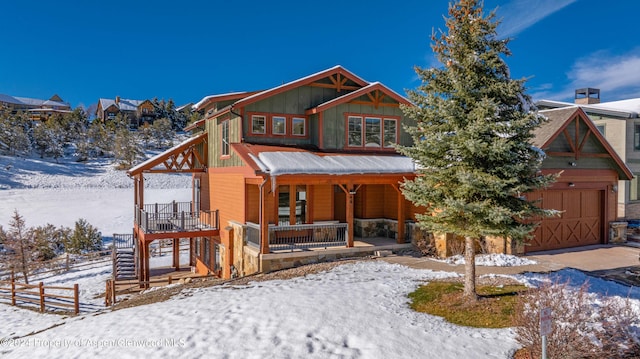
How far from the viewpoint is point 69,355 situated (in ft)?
25.2

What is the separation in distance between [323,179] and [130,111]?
257ft

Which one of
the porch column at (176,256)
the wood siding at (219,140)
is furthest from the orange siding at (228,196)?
the porch column at (176,256)

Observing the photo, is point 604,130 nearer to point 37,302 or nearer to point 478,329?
point 478,329

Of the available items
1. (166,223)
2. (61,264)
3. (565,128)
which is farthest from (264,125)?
(61,264)

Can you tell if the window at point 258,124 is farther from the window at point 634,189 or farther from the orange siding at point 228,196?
the window at point 634,189

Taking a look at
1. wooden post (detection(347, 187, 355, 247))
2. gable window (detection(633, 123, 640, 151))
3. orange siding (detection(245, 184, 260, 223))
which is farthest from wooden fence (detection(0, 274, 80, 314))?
gable window (detection(633, 123, 640, 151))

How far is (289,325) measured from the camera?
791 centimetres

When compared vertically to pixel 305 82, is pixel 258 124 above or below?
below

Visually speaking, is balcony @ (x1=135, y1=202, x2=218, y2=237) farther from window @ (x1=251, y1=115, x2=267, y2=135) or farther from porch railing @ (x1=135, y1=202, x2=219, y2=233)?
window @ (x1=251, y1=115, x2=267, y2=135)

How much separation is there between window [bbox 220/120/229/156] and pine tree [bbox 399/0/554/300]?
Result: 10479 mm

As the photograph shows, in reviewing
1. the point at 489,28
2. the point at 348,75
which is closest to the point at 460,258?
the point at 489,28

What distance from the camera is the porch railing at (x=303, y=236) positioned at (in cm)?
1460

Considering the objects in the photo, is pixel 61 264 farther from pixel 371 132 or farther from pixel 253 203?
pixel 371 132

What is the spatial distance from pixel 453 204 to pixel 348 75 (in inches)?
453
